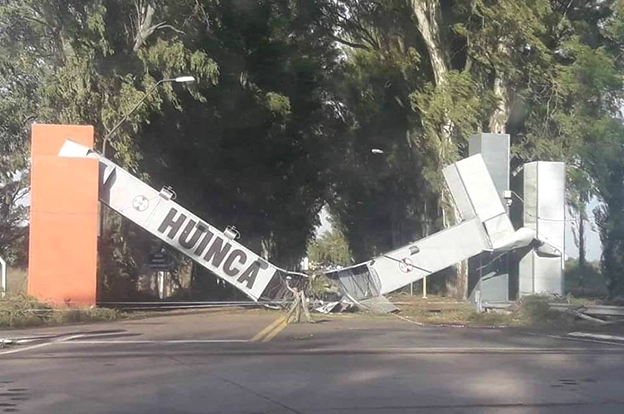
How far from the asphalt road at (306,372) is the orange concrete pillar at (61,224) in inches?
204

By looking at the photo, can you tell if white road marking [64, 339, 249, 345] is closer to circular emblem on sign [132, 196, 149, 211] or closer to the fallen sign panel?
circular emblem on sign [132, 196, 149, 211]

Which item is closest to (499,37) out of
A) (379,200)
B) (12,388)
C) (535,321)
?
(535,321)

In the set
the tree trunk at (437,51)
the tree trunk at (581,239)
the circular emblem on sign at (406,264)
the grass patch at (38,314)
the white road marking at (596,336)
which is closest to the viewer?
the white road marking at (596,336)

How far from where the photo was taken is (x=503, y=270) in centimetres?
3519

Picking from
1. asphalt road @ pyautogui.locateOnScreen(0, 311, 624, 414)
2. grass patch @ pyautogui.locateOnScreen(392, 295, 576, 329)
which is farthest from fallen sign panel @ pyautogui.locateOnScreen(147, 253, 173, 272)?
asphalt road @ pyautogui.locateOnScreen(0, 311, 624, 414)

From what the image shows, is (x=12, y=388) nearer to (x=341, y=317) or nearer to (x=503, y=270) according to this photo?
(x=341, y=317)

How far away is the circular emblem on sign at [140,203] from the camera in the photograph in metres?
31.7

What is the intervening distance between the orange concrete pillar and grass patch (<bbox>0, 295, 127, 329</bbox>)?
31.0 inches

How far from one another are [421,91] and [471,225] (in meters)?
13.7

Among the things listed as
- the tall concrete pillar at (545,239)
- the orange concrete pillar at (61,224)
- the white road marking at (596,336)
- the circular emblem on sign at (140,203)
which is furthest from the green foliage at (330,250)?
the white road marking at (596,336)

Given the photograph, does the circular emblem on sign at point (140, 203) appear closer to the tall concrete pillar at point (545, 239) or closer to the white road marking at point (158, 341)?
the white road marking at point (158, 341)

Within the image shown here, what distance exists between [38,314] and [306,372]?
1396cm

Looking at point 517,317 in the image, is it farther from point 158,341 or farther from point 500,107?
point 500,107

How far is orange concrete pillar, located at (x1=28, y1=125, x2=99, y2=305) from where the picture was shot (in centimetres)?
3084
